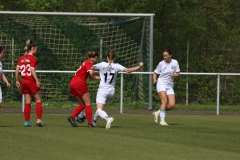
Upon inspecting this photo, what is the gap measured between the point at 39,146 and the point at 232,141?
12.0 feet

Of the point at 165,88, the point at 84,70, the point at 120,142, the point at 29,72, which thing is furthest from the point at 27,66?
the point at 120,142

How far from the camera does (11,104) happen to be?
25.8m

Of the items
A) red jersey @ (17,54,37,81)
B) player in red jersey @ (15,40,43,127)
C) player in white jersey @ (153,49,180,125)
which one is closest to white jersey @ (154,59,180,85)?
player in white jersey @ (153,49,180,125)

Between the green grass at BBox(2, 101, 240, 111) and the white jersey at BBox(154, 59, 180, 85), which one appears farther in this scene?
the green grass at BBox(2, 101, 240, 111)

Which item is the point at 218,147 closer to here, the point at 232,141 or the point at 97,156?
the point at 232,141

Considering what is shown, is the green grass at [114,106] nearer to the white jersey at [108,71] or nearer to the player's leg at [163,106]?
the player's leg at [163,106]

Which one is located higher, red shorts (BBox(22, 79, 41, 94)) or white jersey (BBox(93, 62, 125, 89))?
white jersey (BBox(93, 62, 125, 89))

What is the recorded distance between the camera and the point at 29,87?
16.4 meters

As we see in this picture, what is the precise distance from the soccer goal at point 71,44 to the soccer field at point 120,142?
26.5 feet

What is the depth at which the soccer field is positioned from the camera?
10961 millimetres

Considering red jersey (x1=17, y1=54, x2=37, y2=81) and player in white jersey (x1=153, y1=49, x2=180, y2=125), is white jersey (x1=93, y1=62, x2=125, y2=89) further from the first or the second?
player in white jersey (x1=153, y1=49, x2=180, y2=125)

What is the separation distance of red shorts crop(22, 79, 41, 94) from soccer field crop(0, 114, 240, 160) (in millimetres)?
769

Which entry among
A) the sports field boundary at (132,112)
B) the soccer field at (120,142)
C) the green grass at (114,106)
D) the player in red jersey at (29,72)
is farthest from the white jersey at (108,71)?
the green grass at (114,106)

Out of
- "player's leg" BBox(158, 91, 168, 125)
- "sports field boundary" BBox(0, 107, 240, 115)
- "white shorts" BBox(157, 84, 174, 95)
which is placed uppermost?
"white shorts" BBox(157, 84, 174, 95)
